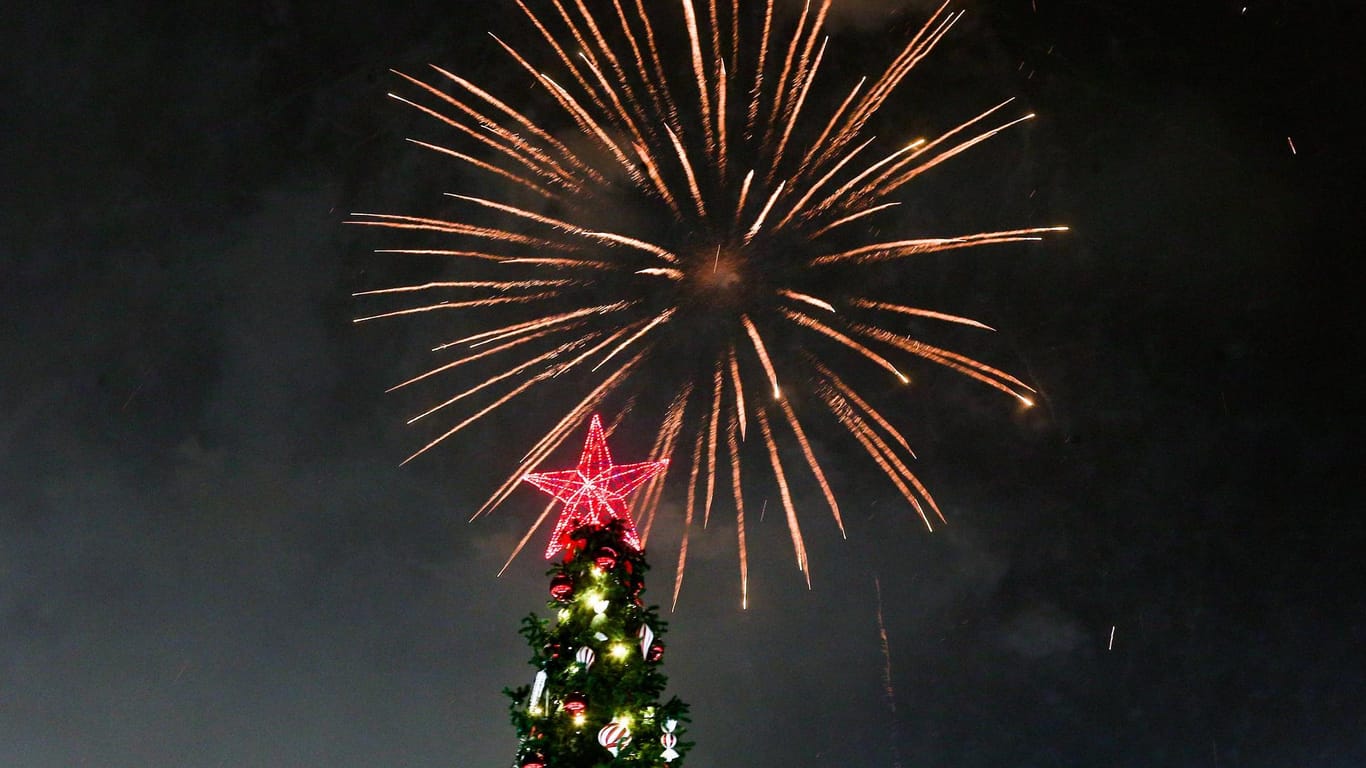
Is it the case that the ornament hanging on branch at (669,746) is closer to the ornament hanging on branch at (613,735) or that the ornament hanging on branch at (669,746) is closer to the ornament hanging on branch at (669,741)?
the ornament hanging on branch at (669,741)

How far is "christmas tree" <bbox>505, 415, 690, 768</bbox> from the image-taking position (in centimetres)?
1573

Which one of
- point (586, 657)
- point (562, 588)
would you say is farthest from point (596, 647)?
point (562, 588)

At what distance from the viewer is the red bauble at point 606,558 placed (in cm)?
1741

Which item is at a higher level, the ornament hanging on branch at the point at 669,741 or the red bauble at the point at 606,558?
the red bauble at the point at 606,558

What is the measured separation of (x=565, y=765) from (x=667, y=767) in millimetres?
1564

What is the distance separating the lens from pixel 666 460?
19125 millimetres

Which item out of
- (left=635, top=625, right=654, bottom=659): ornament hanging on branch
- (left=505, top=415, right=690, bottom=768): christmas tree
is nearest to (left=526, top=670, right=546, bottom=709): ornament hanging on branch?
(left=505, top=415, right=690, bottom=768): christmas tree

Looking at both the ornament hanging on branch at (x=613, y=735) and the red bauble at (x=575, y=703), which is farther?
the red bauble at (x=575, y=703)

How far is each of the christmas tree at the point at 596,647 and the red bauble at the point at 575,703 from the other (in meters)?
0.02

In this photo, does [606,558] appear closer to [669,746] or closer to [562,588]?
[562,588]

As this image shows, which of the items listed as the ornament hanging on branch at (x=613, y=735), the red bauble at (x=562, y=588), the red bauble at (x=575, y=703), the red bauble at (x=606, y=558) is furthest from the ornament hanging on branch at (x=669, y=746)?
the red bauble at (x=606, y=558)

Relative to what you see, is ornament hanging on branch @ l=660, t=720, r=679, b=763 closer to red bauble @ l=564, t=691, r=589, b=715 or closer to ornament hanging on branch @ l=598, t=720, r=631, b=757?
ornament hanging on branch @ l=598, t=720, r=631, b=757

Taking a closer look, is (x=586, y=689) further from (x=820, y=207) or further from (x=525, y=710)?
(x=820, y=207)

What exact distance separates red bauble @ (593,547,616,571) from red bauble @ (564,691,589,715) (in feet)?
7.48
